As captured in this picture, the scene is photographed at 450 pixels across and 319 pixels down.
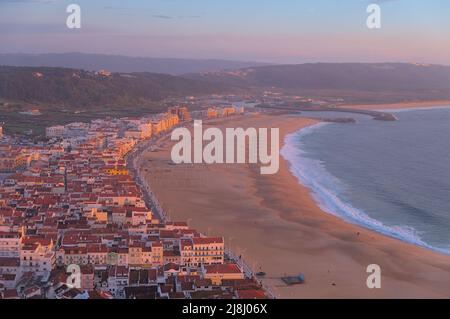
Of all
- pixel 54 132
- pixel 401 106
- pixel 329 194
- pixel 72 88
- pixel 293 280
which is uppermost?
pixel 72 88

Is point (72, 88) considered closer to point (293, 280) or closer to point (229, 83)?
point (229, 83)

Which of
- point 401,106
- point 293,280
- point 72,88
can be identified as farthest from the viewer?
point 401,106

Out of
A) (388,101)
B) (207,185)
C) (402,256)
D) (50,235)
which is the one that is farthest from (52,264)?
(388,101)

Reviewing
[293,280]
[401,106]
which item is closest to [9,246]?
[293,280]

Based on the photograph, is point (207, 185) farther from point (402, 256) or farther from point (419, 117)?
point (419, 117)

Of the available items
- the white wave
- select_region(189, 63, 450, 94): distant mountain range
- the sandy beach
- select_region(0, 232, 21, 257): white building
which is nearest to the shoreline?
select_region(189, 63, 450, 94): distant mountain range

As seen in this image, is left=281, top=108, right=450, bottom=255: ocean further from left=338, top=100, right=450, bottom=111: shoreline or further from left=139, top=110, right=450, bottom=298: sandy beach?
left=338, top=100, right=450, bottom=111: shoreline

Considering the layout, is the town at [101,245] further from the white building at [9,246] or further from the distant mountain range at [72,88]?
the distant mountain range at [72,88]
